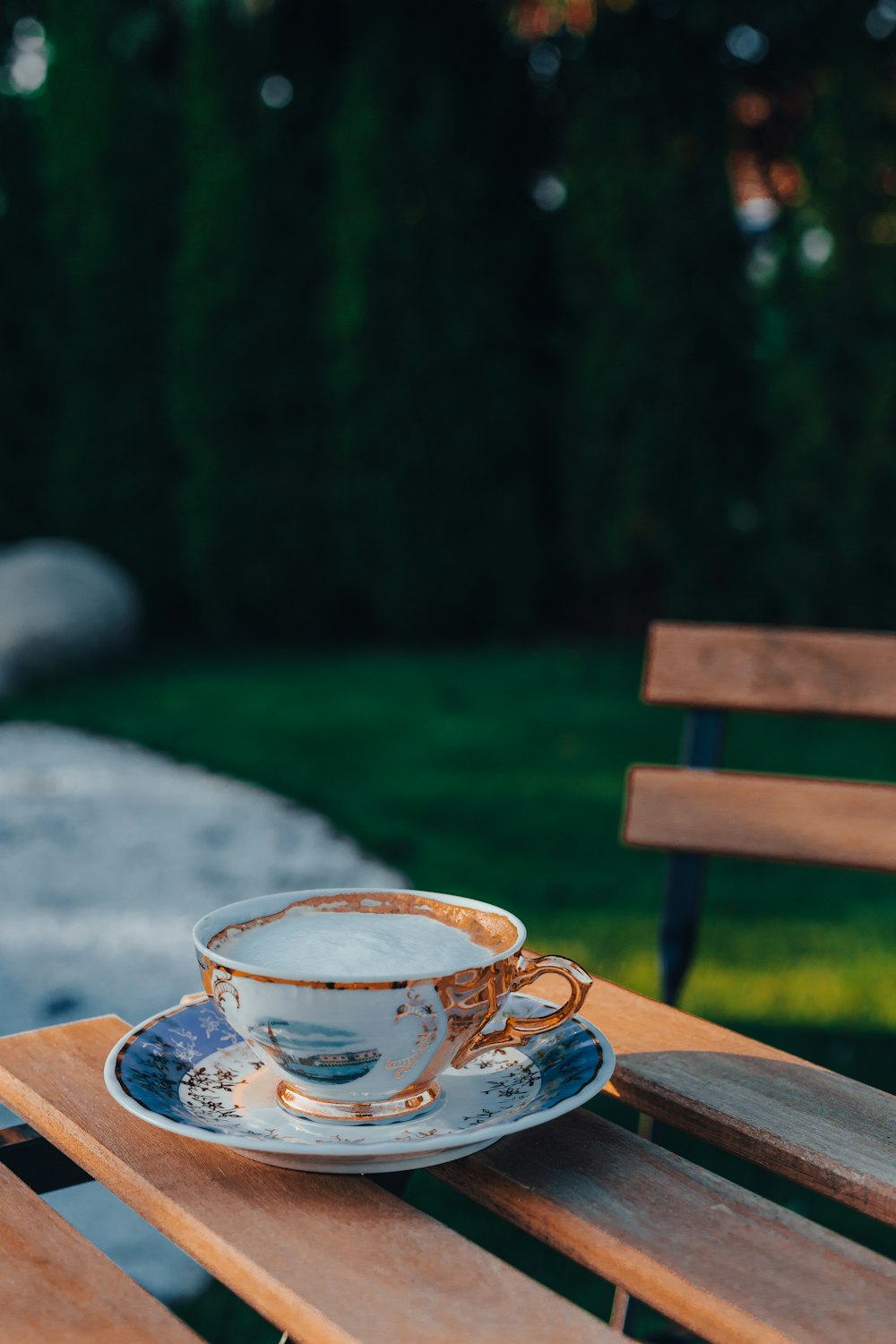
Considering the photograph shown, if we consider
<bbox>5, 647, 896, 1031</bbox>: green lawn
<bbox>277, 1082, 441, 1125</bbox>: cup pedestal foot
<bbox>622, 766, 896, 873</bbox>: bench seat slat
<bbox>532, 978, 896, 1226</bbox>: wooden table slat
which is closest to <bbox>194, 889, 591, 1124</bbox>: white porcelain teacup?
<bbox>277, 1082, 441, 1125</bbox>: cup pedestal foot

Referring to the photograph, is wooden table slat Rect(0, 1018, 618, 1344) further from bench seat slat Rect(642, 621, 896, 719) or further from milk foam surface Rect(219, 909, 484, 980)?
bench seat slat Rect(642, 621, 896, 719)

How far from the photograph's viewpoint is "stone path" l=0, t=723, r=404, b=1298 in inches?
107

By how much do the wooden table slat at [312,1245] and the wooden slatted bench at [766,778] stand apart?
1.08 m

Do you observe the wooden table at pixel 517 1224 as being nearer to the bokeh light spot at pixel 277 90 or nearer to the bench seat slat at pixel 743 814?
the bench seat slat at pixel 743 814

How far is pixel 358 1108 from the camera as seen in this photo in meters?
0.79

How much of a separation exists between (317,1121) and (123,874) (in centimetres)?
306

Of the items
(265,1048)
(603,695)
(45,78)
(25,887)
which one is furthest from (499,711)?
(265,1048)

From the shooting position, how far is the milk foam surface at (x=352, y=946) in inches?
29.8

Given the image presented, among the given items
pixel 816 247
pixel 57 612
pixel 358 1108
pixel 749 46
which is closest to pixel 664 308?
pixel 816 247

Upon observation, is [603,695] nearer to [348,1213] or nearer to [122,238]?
[122,238]

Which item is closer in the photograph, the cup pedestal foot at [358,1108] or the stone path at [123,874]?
the cup pedestal foot at [358,1108]

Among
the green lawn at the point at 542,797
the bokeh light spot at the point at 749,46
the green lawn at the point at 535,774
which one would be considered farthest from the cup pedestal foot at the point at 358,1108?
the bokeh light spot at the point at 749,46

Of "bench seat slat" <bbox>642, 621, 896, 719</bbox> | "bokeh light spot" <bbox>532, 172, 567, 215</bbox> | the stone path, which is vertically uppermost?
"bokeh light spot" <bbox>532, 172, 567, 215</bbox>

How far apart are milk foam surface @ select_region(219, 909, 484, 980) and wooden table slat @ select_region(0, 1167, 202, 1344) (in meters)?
0.17
